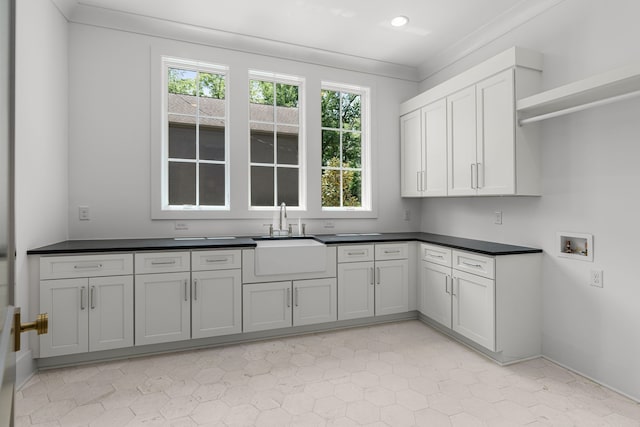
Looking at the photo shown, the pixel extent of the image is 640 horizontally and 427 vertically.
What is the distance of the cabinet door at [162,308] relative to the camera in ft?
8.79

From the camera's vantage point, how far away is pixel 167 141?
11.0ft

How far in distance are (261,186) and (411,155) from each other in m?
1.78

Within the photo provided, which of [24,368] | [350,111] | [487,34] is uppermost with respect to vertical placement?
[487,34]

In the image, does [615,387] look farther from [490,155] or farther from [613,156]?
[490,155]

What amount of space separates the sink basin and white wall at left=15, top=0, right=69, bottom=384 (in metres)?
1.64

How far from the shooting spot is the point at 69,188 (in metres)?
3.01

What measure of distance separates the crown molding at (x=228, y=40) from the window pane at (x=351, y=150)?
0.77 meters

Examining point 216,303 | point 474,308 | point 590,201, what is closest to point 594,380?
point 474,308

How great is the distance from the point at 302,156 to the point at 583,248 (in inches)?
106

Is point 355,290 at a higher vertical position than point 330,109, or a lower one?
lower

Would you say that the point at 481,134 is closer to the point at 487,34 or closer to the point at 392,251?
the point at 487,34

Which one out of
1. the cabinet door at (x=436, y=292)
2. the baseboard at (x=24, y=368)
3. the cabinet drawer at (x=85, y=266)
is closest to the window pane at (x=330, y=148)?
the cabinet door at (x=436, y=292)

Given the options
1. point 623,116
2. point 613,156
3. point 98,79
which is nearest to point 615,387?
point 613,156

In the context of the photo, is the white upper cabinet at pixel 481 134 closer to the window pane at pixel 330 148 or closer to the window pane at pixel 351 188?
the window pane at pixel 351 188
